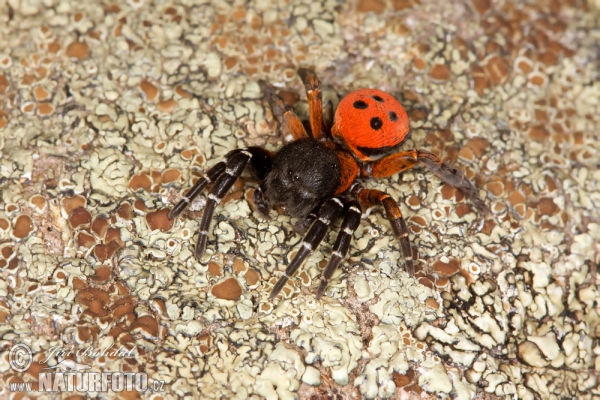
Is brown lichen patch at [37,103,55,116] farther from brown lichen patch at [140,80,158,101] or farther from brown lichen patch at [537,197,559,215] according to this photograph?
brown lichen patch at [537,197,559,215]

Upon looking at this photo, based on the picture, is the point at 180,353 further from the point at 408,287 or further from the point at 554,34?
the point at 554,34

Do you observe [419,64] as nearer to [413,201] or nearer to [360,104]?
[360,104]

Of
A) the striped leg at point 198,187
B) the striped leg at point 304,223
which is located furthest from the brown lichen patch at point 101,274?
the striped leg at point 304,223

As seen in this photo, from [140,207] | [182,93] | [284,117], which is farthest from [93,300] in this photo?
[284,117]

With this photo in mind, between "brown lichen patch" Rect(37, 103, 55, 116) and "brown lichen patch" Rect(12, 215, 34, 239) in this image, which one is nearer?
"brown lichen patch" Rect(12, 215, 34, 239)

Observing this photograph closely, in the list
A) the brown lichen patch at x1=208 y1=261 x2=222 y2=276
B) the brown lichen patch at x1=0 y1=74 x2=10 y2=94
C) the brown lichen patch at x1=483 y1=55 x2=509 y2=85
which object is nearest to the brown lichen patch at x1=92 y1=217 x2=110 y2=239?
the brown lichen patch at x1=208 y1=261 x2=222 y2=276

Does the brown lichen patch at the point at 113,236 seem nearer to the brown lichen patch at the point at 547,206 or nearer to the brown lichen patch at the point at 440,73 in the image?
the brown lichen patch at the point at 440,73

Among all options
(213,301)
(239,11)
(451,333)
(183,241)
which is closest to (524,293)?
(451,333)
